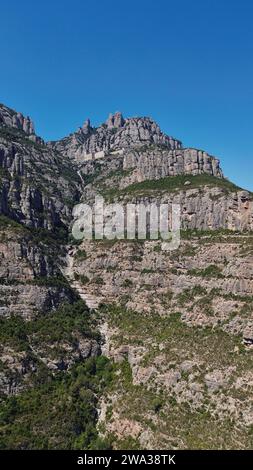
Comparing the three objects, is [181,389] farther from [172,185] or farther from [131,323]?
[172,185]

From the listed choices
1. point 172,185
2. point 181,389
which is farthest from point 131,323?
point 172,185

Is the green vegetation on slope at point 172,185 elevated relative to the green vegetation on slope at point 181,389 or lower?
elevated

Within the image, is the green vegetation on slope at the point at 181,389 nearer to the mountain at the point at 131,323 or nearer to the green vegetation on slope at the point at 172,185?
the mountain at the point at 131,323

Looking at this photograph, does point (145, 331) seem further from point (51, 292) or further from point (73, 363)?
point (51, 292)

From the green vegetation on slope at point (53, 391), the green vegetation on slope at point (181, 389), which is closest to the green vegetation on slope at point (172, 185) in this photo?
the green vegetation on slope at point (181, 389)

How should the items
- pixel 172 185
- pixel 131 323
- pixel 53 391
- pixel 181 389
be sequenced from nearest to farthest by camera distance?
pixel 181 389 → pixel 53 391 → pixel 131 323 → pixel 172 185

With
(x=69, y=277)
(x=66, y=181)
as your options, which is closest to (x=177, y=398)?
(x=69, y=277)

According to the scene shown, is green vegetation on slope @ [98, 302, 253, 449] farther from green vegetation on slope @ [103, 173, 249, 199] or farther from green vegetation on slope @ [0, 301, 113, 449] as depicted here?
green vegetation on slope @ [103, 173, 249, 199]

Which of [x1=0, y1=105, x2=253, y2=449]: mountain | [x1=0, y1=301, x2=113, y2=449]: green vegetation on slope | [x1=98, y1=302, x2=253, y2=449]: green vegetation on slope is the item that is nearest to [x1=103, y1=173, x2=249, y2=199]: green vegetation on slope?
[x1=0, y1=105, x2=253, y2=449]: mountain
